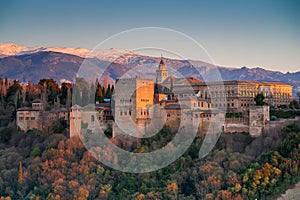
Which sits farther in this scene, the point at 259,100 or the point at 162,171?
the point at 259,100

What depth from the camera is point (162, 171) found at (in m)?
25.4

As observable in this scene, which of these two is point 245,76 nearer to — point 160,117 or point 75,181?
point 160,117

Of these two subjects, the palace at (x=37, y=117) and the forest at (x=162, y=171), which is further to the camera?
the palace at (x=37, y=117)

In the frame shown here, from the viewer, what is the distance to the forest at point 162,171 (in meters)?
22.8

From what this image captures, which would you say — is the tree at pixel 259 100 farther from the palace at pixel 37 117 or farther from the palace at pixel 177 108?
the palace at pixel 37 117

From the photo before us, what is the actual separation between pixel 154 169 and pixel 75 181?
372 cm

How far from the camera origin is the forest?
22.8 meters

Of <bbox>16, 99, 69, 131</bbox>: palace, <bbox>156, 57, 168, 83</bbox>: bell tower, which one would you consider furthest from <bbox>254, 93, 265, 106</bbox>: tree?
<bbox>16, 99, 69, 131</bbox>: palace

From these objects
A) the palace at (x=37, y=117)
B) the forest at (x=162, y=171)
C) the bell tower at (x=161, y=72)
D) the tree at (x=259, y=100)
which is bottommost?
the forest at (x=162, y=171)

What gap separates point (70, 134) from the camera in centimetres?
2825

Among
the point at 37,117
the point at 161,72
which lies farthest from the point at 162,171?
the point at 161,72

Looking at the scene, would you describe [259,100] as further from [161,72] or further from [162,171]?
[161,72]

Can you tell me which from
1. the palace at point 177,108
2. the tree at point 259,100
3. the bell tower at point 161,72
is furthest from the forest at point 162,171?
the bell tower at point 161,72

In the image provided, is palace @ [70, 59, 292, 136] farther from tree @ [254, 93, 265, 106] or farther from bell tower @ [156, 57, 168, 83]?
bell tower @ [156, 57, 168, 83]
